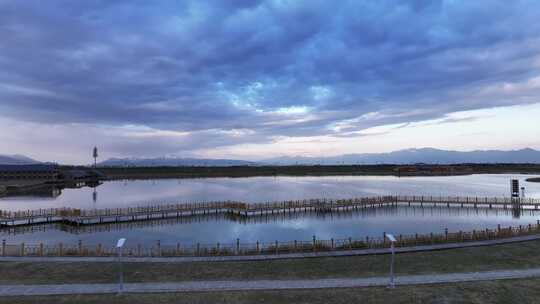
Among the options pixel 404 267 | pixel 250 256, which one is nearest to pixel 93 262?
pixel 250 256

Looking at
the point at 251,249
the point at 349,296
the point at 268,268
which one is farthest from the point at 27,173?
the point at 349,296

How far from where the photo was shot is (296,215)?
55.4 metres

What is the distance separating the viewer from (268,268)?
21.7 metres

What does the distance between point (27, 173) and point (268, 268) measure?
383 ft

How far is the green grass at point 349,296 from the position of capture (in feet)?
50.4

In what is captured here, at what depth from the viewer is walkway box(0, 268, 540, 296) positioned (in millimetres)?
16797

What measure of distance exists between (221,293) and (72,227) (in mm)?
37788

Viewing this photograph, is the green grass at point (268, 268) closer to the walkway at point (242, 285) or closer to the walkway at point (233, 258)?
the walkway at point (233, 258)

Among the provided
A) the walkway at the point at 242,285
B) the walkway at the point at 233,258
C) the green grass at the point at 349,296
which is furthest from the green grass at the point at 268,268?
the green grass at the point at 349,296

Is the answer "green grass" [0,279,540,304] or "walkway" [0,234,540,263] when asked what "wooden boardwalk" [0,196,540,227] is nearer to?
"walkway" [0,234,540,263]

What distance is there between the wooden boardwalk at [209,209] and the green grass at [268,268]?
28312mm

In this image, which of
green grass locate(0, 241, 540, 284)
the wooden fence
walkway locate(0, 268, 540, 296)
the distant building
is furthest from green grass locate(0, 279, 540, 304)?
the distant building

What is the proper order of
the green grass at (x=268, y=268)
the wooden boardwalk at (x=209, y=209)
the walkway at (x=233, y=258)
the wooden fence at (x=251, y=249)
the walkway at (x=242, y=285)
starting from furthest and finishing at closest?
the wooden boardwalk at (x=209, y=209), the wooden fence at (x=251, y=249), the walkway at (x=233, y=258), the green grass at (x=268, y=268), the walkway at (x=242, y=285)

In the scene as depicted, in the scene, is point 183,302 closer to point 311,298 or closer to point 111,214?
point 311,298
